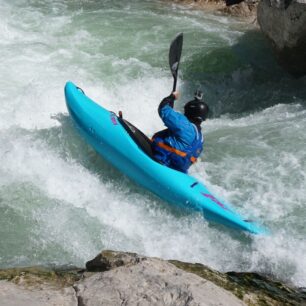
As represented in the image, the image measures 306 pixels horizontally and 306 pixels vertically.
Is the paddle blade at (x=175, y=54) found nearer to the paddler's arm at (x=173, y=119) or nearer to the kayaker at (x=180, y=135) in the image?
the kayaker at (x=180, y=135)

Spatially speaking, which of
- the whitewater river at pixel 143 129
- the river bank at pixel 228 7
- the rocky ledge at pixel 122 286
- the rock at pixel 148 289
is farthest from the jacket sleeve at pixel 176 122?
the river bank at pixel 228 7

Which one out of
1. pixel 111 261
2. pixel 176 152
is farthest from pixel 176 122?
pixel 111 261

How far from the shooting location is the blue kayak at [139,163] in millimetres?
4586

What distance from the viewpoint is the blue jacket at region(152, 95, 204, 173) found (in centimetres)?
475

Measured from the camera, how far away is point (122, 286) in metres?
2.90

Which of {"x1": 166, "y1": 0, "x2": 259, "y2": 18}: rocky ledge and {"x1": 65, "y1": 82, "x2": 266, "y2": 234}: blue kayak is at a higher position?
{"x1": 65, "y1": 82, "x2": 266, "y2": 234}: blue kayak

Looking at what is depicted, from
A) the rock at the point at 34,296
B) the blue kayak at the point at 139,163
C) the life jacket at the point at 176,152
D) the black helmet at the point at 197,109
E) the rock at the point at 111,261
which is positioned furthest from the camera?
the life jacket at the point at 176,152

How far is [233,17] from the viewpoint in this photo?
10.2 meters

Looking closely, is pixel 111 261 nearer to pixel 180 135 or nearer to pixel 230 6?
pixel 180 135

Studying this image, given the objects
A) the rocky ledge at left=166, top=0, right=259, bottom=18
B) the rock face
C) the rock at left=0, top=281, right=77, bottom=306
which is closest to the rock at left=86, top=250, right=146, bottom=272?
the rock at left=0, top=281, right=77, bottom=306

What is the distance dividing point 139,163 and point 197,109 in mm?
774

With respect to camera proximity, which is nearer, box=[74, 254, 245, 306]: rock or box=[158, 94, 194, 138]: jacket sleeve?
box=[74, 254, 245, 306]: rock

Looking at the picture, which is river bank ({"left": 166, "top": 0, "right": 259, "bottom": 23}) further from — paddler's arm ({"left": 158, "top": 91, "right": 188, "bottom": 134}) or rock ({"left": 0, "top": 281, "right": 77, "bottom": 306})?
rock ({"left": 0, "top": 281, "right": 77, "bottom": 306})

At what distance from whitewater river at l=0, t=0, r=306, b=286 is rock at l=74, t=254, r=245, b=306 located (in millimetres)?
1129
